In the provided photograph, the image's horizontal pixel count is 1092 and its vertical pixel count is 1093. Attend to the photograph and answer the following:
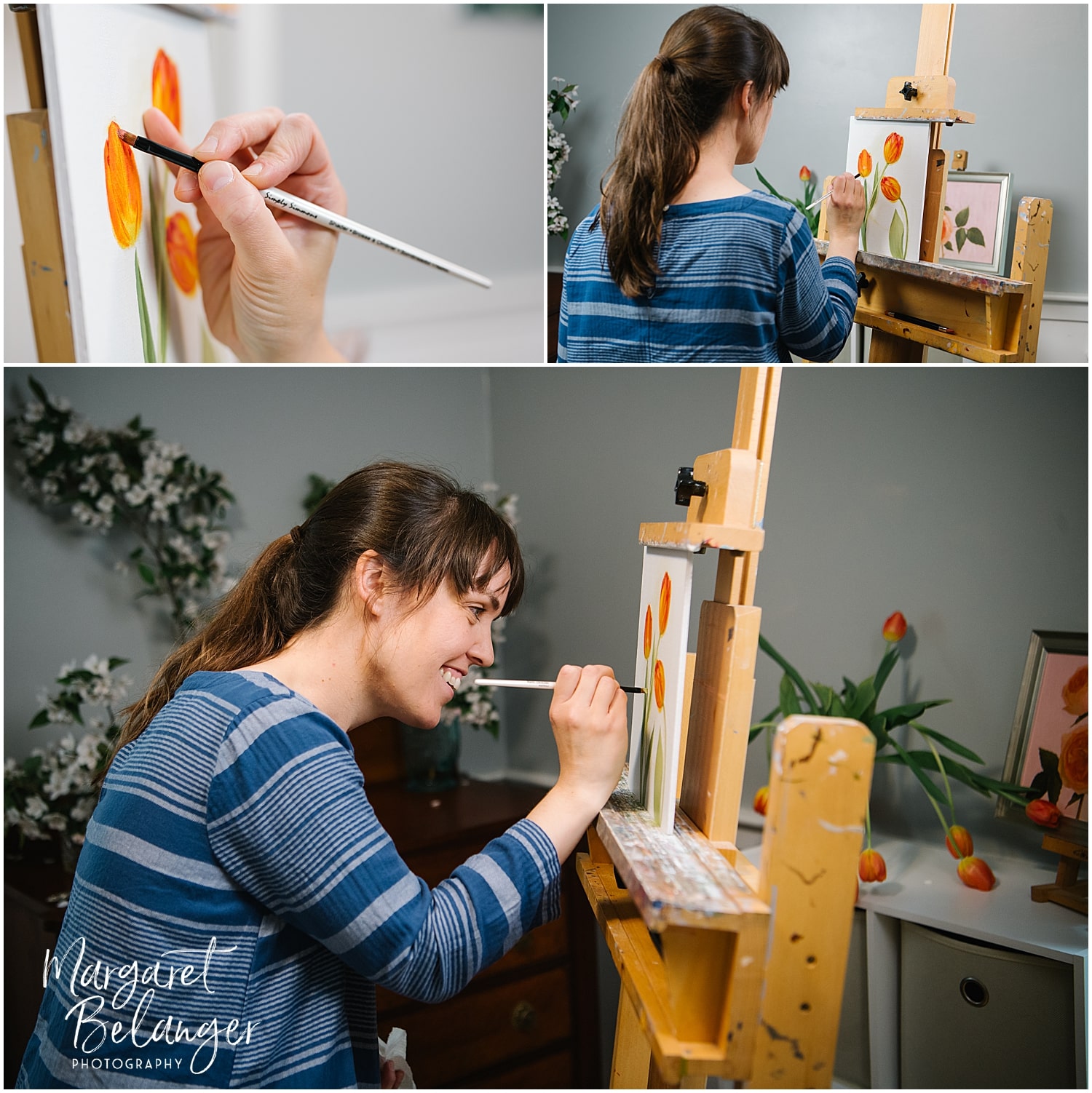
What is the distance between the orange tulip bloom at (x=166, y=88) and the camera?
→ 1.06 metres

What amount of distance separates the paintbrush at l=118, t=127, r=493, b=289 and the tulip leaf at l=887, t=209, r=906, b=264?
605 millimetres

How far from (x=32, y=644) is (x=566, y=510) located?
109 centimetres

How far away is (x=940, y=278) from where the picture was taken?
131 centimetres

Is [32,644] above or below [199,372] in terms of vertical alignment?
below

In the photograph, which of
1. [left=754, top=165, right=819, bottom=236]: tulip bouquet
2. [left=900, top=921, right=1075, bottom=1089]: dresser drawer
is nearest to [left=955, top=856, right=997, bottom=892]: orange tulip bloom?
[left=900, top=921, right=1075, bottom=1089]: dresser drawer

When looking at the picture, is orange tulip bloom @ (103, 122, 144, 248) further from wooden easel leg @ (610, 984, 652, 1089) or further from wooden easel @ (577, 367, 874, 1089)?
wooden easel leg @ (610, 984, 652, 1089)

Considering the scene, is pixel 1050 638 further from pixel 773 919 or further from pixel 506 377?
pixel 506 377

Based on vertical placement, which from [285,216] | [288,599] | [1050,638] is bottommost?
[1050,638]

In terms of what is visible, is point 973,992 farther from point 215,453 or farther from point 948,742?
point 215,453

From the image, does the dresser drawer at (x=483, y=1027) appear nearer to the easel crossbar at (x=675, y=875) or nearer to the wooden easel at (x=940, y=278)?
the easel crossbar at (x=675, y=875)

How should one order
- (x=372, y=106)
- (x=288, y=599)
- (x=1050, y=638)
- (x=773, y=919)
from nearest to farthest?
(x=773, y=919), (x=288, y=599), (x=372, y=106), (x=1050, y=638)

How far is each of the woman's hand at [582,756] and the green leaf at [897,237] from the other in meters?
0.84

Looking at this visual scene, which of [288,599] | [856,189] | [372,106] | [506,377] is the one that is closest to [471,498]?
[288,599]

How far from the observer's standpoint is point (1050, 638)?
56.6 inches
